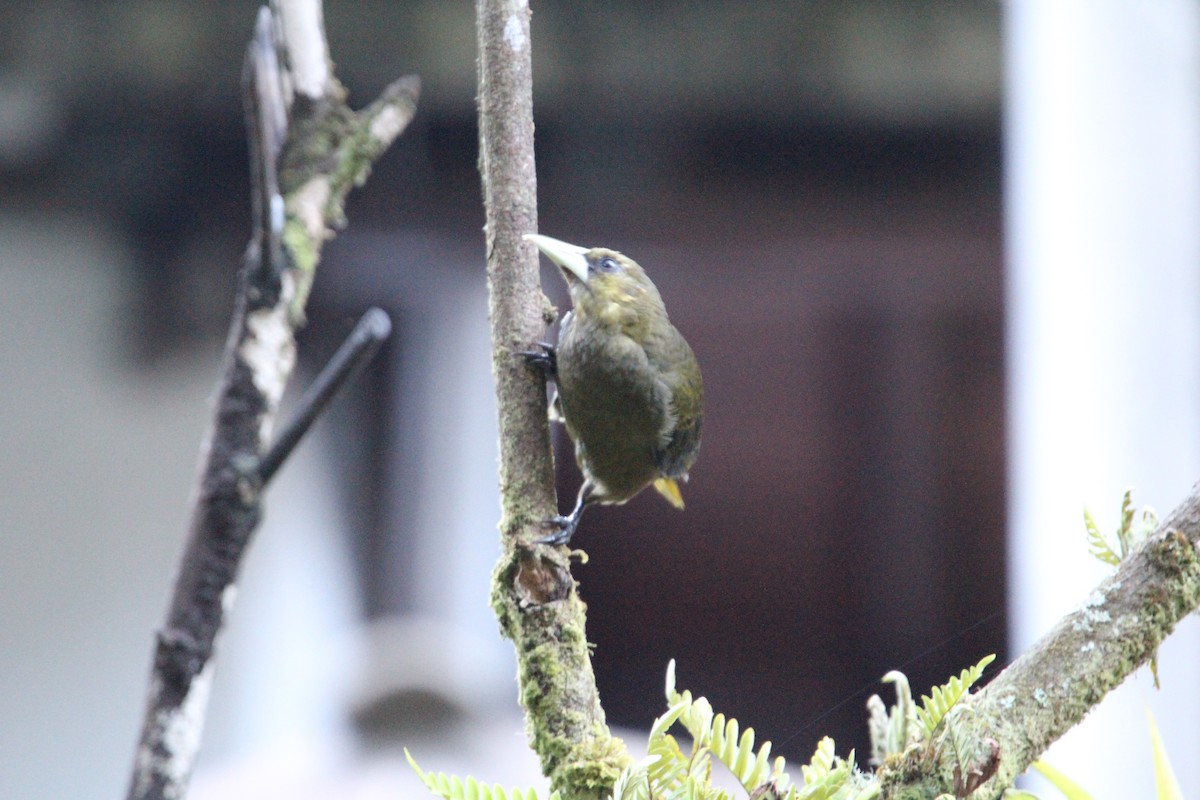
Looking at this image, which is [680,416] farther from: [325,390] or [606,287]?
[325,390]

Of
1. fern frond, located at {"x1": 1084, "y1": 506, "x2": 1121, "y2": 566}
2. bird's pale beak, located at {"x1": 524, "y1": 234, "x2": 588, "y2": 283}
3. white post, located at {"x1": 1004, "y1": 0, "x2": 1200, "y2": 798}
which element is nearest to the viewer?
fern frond, located at {"x1": 1084, "y1": 506, "x2": 1121, "y2": 566}

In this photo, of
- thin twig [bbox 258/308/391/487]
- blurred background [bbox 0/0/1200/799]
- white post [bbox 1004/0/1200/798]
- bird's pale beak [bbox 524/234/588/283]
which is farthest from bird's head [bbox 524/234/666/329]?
white post [bbox 1004/0/1200/798]

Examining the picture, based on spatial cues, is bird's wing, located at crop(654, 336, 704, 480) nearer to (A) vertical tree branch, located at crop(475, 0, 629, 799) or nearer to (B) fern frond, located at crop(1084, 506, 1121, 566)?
(A) vertical tree branch, located at crop(475, 0, 629, 799)

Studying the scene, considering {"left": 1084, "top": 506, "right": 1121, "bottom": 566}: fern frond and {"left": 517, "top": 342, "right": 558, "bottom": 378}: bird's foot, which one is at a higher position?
{"left": 517, "top": 342, "right": 558, "bottom": 378}: bird's foot

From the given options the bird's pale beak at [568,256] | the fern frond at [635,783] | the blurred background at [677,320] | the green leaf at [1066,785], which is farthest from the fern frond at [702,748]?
the blurred background at [677,320]

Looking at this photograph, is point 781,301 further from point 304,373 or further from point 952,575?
point 304,373

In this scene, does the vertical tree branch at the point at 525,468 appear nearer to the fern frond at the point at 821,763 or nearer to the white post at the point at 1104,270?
the fern frond at the point at 821,763

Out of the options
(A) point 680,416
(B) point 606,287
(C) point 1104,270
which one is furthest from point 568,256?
(C) point 1104,270

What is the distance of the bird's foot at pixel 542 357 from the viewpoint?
26.3 inches

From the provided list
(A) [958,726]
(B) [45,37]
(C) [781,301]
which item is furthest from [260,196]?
(B) [45,37]

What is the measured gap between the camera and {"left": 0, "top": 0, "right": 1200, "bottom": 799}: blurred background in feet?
5.24

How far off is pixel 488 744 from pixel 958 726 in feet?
4.20

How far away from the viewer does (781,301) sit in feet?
5.88

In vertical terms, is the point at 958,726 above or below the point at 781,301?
below
